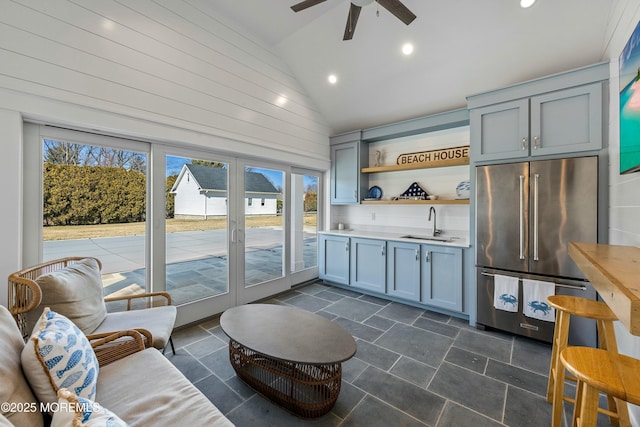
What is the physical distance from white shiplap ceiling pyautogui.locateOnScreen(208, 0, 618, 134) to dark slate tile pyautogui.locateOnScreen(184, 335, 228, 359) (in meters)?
3.59

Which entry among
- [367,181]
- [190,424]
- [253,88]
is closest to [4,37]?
[253,88]

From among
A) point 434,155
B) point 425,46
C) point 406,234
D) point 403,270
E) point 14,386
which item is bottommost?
point 403,270

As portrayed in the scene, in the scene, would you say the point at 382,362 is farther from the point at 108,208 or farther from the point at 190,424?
the point at 108,208

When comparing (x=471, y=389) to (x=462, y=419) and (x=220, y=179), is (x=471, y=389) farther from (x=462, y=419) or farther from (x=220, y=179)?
(x=220, y=179)

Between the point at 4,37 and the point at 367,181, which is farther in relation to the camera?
the point at 367,181

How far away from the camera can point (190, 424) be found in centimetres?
112

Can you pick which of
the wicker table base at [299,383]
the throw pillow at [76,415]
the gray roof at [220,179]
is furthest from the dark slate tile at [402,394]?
the gray roof at [220,179]

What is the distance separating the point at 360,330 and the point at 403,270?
111 cm

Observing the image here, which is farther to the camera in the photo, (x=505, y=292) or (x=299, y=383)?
(x=505, y=292)

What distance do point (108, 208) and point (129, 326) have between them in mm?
1190

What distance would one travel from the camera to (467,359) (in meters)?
2.39

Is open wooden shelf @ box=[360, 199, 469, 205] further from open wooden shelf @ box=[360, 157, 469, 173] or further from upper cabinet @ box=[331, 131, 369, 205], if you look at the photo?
open wooden shelf @ box=[360, 157, 469, 173]

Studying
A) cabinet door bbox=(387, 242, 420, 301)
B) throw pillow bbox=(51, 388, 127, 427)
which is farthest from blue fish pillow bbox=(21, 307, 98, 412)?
cabinet door bbox=(387, 242, 420, 301)

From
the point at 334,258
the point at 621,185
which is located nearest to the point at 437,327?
the point at 334,258
